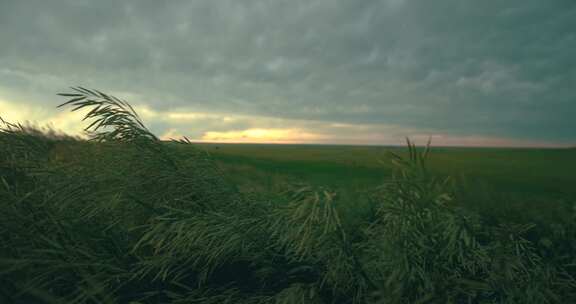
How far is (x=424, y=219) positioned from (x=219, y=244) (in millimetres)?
981

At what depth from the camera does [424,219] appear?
1.50 m

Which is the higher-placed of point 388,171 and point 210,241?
point 388,171

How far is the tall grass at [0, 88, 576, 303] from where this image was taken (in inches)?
56.6

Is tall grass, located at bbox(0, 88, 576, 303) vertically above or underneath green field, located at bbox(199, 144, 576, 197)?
above

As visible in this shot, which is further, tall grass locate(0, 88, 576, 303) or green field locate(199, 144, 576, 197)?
green field locate(199, 144, 576, 197)

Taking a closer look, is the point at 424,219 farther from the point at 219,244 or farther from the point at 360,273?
the point at 219,244

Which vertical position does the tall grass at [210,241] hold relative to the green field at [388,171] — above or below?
above

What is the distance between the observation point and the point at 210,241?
169cm

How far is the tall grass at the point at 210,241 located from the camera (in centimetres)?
144

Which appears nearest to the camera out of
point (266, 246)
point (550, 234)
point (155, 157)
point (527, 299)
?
point (527, 299)

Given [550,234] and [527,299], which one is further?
[550,234]

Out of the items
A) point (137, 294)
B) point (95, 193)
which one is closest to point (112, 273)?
point (137, 294)

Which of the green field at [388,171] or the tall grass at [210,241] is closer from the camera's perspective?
the tall grass at [210,241]

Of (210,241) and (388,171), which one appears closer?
(210,241)
